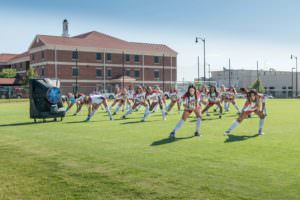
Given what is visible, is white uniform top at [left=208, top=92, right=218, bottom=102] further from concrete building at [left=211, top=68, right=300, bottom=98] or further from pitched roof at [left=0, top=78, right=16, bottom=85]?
concrete building at [left=211, top=68, right=300, bottom=98]

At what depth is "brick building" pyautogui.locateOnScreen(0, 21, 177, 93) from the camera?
76062mm

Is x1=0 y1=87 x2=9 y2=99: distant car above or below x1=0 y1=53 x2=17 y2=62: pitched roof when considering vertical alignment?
below

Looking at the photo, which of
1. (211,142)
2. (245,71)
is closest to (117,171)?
(211,142)

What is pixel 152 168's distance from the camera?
847cm

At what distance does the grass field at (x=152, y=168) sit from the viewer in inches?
266

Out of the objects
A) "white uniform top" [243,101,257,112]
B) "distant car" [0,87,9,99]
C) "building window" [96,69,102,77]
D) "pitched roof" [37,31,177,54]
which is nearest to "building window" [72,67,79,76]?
"building window" [96,69,102,77]

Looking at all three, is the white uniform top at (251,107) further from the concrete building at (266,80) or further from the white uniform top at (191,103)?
the concrete building at (266,80)

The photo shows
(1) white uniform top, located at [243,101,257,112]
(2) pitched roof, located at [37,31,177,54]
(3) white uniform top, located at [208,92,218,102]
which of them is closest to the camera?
(1) white uniform top, located at [243,101,257,112]

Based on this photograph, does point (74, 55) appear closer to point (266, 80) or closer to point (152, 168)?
point (266, 80)

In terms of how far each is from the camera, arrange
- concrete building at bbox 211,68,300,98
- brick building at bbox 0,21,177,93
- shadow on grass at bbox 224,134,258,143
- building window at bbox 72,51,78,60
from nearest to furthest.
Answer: shadow on grass at bbox 224,134,258,143 → brick building at bbox 0,21,177,93 → building window at bbox 72,51,78,60 → concrete building at bbox 211,68,300,98

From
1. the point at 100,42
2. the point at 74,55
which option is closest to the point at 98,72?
the point at 74,55

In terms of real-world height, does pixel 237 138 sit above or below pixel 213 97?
below

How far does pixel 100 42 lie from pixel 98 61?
446cm

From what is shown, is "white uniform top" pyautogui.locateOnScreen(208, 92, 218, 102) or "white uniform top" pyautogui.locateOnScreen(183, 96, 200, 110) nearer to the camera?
"white uniform top" pyautogui.locateOnScreen(183, 96, 200, 110)
